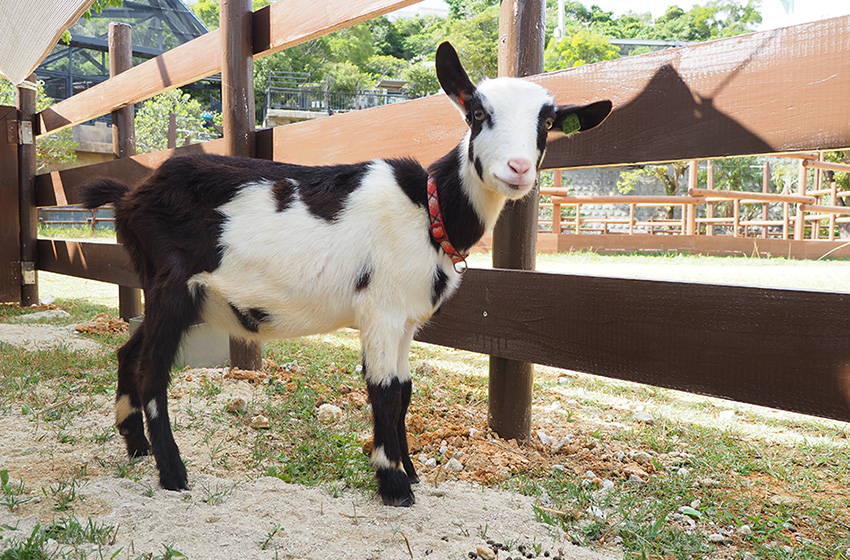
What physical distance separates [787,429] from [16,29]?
5.17m

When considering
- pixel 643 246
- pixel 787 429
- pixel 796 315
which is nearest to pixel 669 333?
pixel 796 315

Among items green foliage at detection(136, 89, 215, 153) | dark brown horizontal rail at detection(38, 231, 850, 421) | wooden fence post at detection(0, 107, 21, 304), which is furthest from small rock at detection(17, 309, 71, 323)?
green foliage at detection(136, 89, 215, 153)

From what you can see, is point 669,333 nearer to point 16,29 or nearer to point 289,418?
point 289,418

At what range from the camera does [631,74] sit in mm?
2264

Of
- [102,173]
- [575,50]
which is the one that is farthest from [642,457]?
[575,50]

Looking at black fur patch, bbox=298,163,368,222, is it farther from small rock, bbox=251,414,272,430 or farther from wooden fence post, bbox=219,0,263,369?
wooden fence post, bbox=219,0,263,369

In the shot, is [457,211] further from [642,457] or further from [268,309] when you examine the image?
[642,457]

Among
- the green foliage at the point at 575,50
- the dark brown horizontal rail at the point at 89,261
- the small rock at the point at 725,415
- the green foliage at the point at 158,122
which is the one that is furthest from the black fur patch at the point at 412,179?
the green foliage at the point at 575,50

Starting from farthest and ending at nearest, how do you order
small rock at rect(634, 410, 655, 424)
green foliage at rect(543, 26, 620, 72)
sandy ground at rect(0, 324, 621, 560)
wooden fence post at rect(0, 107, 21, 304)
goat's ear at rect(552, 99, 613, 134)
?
green foliage at rect(543, 26, 620, 72) → wooden fence post at rect(0, 107, 21, 304) → small rock at rect(634, 410, 655, 424) → goat's ear at rect(552, 99, 613, 134) → sandy ground at rect(0, 324, 621, 560)

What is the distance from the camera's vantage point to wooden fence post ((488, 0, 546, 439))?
260 centimetres

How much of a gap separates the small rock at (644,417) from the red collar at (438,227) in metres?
1.55

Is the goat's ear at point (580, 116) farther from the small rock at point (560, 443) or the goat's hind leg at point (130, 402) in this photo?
the goat's hind leg at point (130, 402)

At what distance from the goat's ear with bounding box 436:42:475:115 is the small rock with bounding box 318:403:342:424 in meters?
1.64

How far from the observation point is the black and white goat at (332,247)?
7.03 feet
